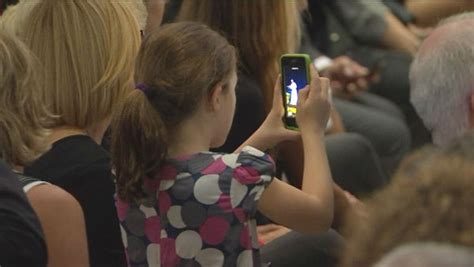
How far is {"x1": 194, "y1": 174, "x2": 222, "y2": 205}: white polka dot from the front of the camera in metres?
2.27

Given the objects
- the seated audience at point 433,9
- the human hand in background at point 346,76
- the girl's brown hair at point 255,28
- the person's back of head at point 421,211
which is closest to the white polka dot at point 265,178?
the girl's brown hair at point 255,28

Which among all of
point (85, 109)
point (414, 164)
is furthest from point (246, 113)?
point (414, 164)

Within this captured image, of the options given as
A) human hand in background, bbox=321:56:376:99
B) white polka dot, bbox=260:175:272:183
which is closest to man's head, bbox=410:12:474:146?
white polka dot, bbox=260:175:272:183

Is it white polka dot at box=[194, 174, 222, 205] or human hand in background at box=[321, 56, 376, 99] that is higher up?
white polka dot at box=[194, 174, 222, 205]

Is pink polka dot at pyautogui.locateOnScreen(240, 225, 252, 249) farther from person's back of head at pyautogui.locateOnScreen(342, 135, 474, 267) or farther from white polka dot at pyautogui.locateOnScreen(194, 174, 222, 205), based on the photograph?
person's back of head at pyautogui.locateOnScreen(342, 135, 474, 267)

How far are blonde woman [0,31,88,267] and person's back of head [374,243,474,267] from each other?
3.84 ft

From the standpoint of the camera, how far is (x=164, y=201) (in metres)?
2.33

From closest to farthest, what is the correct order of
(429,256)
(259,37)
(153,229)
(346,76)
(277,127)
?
(429,256), (153,229), (277,127), (259,37), (346,76)

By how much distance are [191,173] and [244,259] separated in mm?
206

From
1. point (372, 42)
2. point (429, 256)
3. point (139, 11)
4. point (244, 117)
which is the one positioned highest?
point (429, 256)

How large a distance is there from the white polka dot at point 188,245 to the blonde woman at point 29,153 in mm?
192

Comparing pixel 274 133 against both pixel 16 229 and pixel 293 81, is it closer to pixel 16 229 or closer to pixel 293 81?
pixel 293 81

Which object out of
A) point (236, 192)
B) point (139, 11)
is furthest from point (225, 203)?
point (139, 11)

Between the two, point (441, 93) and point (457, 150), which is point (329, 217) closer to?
point (441, 93)
